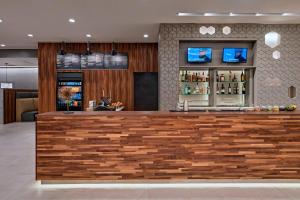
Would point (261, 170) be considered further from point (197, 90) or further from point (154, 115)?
point (197, 90)

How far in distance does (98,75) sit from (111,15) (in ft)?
13.0

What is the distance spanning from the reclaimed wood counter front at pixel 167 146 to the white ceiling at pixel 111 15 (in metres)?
2.66

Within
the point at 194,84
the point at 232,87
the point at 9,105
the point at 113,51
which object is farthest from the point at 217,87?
the point at 9,105

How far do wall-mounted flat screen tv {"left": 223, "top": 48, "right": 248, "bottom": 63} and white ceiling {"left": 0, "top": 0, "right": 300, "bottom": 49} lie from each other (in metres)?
0.80

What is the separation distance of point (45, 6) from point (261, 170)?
5.19 meters

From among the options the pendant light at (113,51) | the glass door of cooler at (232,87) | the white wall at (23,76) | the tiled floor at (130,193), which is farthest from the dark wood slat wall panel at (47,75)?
the white wall at (23,76)

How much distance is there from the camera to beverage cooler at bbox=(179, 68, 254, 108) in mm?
7641

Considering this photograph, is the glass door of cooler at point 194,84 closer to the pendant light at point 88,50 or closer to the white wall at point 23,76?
A: the pendant light at point 88,50

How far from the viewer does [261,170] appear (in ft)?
13.4

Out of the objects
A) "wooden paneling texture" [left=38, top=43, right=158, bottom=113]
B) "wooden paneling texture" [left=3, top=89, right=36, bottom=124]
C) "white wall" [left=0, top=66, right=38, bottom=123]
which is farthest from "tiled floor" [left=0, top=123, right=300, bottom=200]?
"white wall" [left=0, top=66, right=38, bottom=123]

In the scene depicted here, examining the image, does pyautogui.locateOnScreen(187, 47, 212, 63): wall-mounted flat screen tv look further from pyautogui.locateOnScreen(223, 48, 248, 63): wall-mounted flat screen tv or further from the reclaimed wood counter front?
the reclaimed wood counter front

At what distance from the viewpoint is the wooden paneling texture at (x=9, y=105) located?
40.3ft

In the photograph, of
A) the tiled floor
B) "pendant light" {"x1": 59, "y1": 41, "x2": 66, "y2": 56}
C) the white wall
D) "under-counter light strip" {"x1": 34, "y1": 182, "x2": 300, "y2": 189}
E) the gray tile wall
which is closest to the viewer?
the tiled floor

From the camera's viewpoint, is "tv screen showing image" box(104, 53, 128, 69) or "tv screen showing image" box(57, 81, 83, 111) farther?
"tv screen showing image" box(104, 53, 128, 69)
